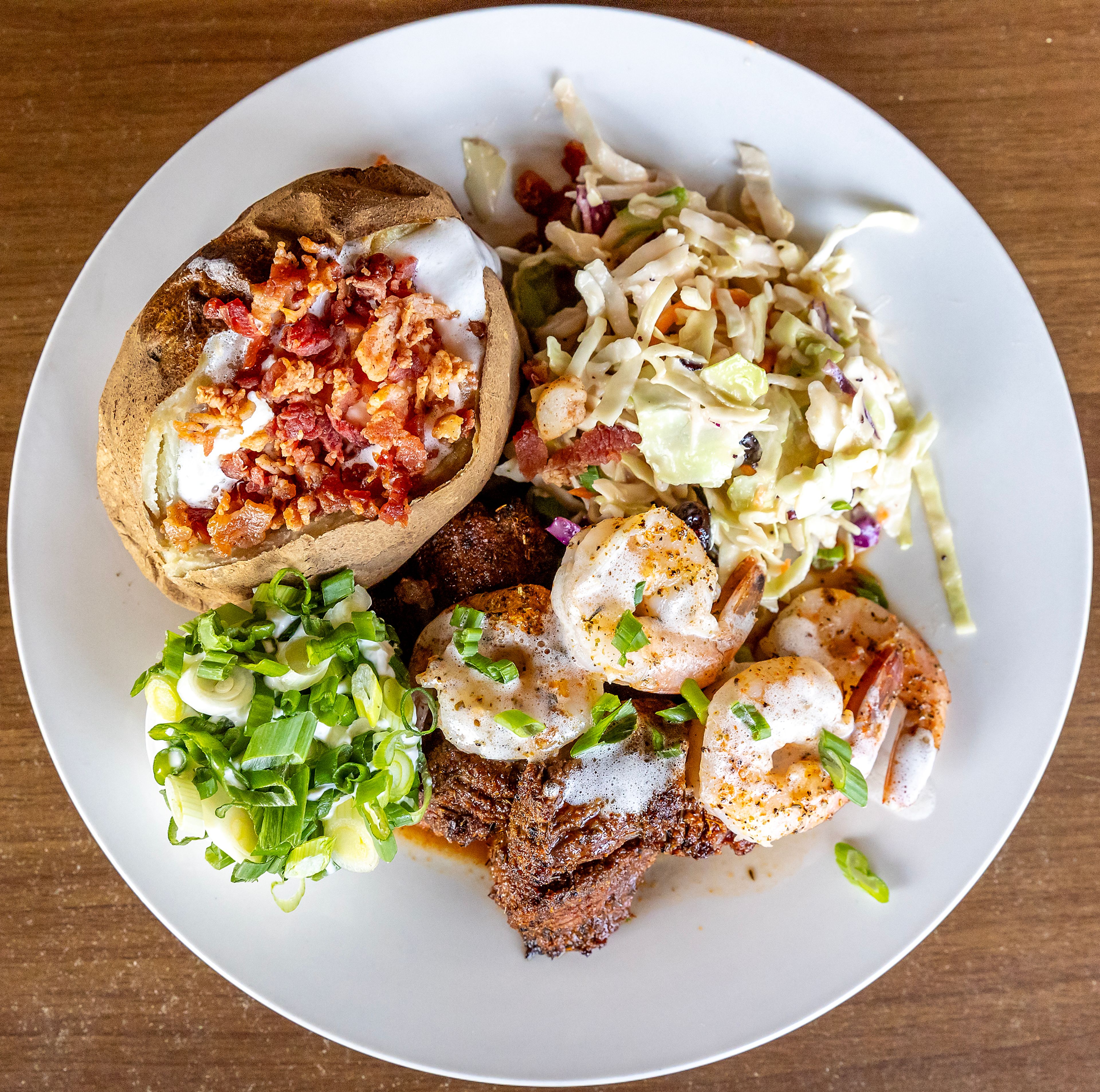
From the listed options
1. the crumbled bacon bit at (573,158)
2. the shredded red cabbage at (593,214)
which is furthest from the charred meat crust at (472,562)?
the crumbled bacon bit at (573,158)

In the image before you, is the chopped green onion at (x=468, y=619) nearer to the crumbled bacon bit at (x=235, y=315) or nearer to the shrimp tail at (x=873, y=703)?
the crumbled bacon bit at (x=235, y=315)

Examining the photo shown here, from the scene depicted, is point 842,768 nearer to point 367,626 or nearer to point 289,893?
point 367,626

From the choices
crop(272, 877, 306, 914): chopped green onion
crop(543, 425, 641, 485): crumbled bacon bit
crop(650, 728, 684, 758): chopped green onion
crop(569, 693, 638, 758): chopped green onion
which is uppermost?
crop(543, 425, 641, 485): crumbled bacon bit

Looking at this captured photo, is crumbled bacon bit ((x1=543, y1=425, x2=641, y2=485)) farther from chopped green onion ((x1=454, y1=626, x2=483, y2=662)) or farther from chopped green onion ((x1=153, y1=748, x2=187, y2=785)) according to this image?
chopped green onion ((x1=153, y1=748, x2=187, y2=785))

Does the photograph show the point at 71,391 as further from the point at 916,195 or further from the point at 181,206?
the point at 916,195

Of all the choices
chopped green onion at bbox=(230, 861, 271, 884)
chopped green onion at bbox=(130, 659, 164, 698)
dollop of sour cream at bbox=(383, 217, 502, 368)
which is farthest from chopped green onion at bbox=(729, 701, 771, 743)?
chopped green onion at bbox=(130, 659, 164, 698)

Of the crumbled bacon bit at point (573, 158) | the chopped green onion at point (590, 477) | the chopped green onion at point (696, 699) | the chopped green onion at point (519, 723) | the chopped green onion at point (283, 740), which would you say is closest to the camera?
the chopped green onion at point (283, 740)
